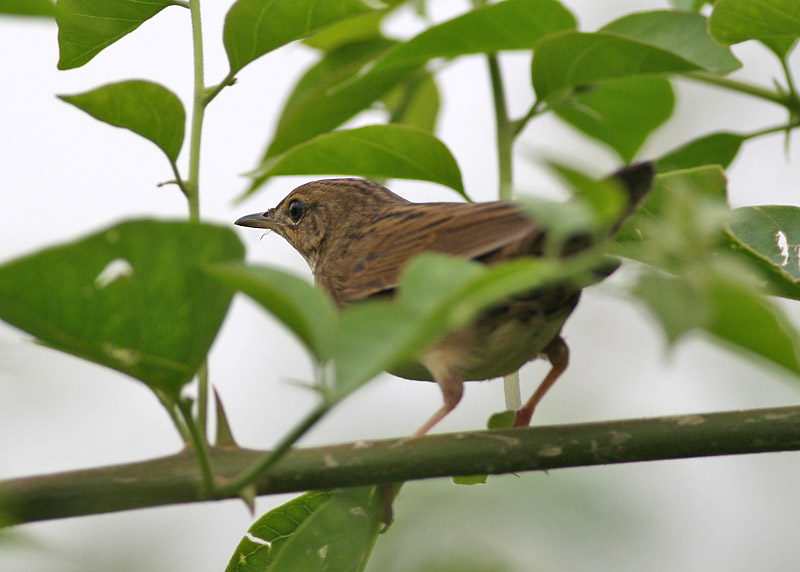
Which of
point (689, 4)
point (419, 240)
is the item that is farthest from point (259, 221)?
point (689, 4)

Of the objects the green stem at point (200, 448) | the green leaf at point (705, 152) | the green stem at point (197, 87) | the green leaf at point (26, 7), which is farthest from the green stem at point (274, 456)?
the green leaf at point (705, 152)

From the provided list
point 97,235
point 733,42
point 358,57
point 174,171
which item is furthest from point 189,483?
Result: point 358,57

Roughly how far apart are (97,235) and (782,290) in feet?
5.60

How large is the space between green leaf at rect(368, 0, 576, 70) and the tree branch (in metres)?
1.08

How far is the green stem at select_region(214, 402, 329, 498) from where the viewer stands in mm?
1185

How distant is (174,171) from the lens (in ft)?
6.95

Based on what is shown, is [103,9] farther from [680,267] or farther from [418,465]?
[680,267]

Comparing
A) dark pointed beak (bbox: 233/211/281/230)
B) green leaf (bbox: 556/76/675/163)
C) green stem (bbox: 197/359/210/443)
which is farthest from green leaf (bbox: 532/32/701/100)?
dark pointed beak (bbox: 233/211/281/230)

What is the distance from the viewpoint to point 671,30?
8.72 ft

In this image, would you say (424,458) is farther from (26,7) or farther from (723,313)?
(26,7)

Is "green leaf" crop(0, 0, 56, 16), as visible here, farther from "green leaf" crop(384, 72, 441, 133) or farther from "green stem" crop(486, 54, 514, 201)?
"green leaf" crop(384, 72, 441, 133)

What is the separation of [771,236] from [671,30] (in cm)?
68

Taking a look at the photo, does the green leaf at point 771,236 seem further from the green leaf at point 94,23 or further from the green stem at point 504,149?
the green leaf at point 94,23

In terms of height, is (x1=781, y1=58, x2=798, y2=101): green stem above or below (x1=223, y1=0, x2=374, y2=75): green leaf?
below
